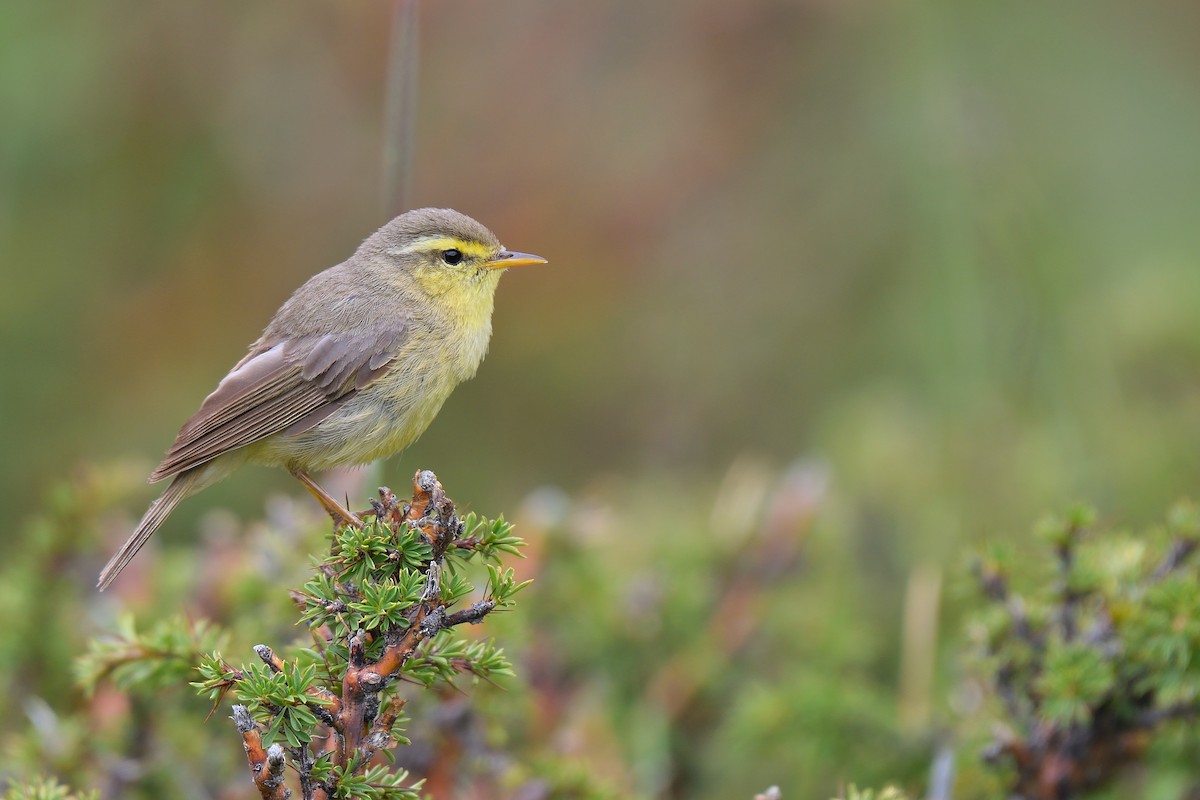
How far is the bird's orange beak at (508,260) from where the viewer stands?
3840mm

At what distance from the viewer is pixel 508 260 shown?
3887 millimetres

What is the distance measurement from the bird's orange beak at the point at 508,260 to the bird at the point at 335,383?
0.56 feet

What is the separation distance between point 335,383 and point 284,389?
0.13 m

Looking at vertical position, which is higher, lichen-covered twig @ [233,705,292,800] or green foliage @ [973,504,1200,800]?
green foliage @ [973,504,1200,800]

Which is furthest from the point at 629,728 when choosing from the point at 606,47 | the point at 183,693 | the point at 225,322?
the point at 606,47

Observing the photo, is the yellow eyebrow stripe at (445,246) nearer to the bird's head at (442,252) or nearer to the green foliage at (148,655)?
the bird's head at (442,252)

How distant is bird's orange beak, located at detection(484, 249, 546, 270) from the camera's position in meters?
3.84

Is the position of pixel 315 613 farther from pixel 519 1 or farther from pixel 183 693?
pixel 519 1

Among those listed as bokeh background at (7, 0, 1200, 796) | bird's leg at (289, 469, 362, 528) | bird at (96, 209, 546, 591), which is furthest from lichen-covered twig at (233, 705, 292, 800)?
bokeh background at (7, 0, 1200, 796)

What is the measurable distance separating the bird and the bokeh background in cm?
175

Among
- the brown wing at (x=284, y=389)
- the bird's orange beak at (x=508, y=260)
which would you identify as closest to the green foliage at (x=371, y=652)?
the brown wing at (x=284, y=389)

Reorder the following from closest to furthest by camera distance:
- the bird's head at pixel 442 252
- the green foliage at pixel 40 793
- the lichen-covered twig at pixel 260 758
Result: the lichen-covered twig at pixel 260 758
the green foliage at pixel 40 793
the bird's head at pixel 442 252

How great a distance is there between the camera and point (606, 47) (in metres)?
6.54

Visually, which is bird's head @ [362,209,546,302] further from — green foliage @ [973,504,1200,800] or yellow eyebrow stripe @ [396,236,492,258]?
green foliage @ [973,504,1200,800]
